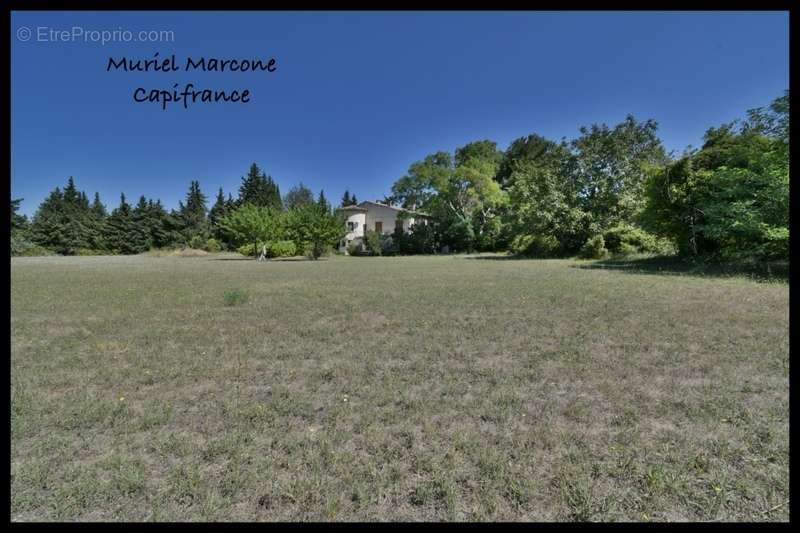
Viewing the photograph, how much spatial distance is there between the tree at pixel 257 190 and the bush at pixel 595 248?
47084 millimetres

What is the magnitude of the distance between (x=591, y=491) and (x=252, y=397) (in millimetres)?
2813

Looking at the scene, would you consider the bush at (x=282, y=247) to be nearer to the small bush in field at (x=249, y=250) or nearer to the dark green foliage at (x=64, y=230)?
the small bush in field at (x=249, y=250)

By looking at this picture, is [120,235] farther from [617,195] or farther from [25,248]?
[617,195]

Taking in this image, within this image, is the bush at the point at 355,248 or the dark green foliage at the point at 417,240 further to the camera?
the bush at the point at 355,248

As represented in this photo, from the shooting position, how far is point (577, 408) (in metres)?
2.96

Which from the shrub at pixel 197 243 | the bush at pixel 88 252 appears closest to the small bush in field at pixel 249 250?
the shrub at pixel 197 243

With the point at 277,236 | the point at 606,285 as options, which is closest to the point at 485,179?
the point at 277,236

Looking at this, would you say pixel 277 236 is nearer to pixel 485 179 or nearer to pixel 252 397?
pixel 485 179

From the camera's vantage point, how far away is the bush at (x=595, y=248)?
22.2 meters

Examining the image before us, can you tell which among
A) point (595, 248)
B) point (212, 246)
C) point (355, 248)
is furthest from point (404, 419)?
point (212, 246)

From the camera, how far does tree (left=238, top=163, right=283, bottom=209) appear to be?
56375 millimetres

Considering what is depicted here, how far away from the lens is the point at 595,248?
22.5m

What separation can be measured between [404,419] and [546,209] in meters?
25.2

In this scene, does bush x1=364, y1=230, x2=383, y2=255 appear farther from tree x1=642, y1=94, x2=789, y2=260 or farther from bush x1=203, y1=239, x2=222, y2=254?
tree x1=642, y1=94, x2=789, y2=260
